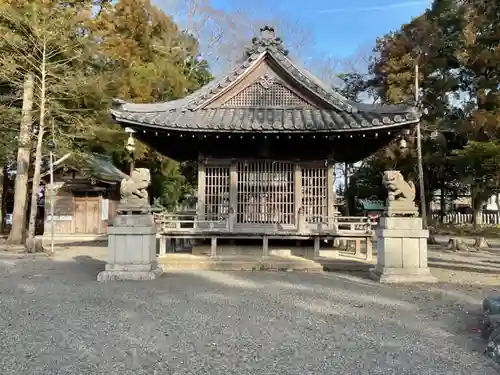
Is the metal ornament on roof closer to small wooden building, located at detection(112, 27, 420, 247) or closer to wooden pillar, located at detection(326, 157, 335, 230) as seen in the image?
small wooden building, located at detection(112, 27, 420, 247)

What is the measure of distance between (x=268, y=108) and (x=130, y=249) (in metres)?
6.03

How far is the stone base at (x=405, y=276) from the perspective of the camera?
9.45 metres

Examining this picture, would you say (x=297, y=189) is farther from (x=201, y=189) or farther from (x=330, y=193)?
(x=201, y=189)

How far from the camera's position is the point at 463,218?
3916 cm

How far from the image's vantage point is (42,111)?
1641 centimetres

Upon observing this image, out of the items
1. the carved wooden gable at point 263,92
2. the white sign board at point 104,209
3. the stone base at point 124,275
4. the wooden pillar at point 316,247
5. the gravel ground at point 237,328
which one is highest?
the carved wooden gable at point 263,92

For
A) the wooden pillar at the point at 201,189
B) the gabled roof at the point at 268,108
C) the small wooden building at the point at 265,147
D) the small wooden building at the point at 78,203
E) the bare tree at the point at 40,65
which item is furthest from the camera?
the small wooden building at the point at 78,203

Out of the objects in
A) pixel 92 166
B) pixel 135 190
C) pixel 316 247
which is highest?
pixel 92 166

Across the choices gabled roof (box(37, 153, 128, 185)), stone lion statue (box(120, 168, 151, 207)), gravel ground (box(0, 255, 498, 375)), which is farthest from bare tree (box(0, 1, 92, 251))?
gravel ground (box(0, 255, 498, 375))

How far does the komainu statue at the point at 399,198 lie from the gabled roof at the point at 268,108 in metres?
2.14

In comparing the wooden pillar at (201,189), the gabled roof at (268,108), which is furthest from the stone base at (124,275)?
the gabled roof at (268,108)

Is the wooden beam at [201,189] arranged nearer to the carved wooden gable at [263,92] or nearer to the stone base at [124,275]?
the carved wooden gable at [263,92]

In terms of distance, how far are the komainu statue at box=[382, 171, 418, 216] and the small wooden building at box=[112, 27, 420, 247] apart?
9.07 feet

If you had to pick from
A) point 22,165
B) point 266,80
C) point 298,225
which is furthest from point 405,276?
point 22,165
